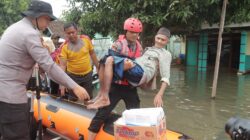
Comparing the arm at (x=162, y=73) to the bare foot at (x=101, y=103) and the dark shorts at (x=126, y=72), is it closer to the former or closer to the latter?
the dark shorts at (x=126, y=72)

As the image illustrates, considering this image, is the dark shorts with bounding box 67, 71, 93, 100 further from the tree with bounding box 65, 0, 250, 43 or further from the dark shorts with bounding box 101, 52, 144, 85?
Answer: the tree with bounding box 65, 0, 250, 43

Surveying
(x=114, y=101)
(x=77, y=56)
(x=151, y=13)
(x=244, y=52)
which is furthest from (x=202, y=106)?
(x=244, y=52)

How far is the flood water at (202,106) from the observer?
5891 mm

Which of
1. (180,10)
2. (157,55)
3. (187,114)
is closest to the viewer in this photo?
(157,55)

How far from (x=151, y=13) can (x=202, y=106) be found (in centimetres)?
300

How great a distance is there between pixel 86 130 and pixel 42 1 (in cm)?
184

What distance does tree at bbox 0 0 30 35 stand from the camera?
2231cm

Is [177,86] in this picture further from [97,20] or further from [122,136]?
[122,136]

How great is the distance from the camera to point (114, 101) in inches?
148

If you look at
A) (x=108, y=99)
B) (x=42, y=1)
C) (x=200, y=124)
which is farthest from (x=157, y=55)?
(x=200, y=124)

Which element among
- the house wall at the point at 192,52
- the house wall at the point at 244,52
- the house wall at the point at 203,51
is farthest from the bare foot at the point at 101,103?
the house wall at the point at 192,52

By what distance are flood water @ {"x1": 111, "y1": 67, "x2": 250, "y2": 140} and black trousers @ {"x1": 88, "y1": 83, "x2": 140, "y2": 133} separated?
6.79ft

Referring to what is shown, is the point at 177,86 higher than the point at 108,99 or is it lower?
lower

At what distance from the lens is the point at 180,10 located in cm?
845
